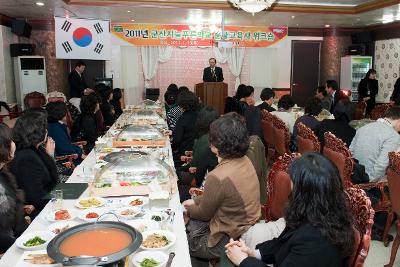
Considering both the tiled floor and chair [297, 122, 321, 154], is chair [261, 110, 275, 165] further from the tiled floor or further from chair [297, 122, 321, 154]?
the tiled floor

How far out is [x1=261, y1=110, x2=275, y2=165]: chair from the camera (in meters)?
5.04

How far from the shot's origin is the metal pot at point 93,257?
1.30 meters

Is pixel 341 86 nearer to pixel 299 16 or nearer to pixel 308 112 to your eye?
pixel 299 16

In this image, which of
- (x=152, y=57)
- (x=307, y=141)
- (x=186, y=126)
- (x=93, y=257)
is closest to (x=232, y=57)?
(x=152, y=57)

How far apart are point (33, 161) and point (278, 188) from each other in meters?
1.61

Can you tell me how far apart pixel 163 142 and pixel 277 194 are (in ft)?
5.71

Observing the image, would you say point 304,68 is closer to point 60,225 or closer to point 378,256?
point 378,256

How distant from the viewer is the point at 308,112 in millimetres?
4641

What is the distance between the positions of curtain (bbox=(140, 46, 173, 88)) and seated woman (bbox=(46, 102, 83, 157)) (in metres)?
5.78

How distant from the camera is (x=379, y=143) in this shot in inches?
128

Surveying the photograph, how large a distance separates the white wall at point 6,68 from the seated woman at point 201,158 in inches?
216

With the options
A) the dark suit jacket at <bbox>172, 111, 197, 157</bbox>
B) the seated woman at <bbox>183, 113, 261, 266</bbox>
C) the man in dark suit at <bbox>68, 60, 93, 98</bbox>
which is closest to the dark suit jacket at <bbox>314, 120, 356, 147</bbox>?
the dark suit jacket at <bbox>172, 111, 197, 157</bbox>

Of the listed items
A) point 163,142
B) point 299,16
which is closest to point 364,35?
point 299,16

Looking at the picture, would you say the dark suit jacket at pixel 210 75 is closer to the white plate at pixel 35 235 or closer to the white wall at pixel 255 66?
the white wall at pixel 255 66
